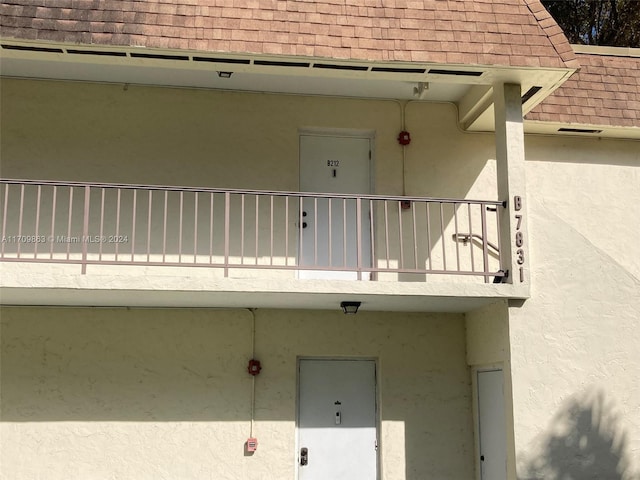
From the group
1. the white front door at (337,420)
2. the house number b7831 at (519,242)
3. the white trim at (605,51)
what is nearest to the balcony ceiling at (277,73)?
the house number b7831 at (519,242)

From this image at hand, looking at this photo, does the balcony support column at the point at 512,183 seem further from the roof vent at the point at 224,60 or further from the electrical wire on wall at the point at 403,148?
the roof vent at the point at 224,60

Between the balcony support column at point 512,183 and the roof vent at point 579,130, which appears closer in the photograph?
the balcony support column at point 512,183

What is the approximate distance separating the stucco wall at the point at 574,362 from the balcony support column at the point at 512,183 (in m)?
0.21

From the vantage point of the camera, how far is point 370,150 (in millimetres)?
Result: 9945

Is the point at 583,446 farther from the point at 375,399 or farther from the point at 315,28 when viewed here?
the point at 315,28

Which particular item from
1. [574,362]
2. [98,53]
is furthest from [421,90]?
[98,53]

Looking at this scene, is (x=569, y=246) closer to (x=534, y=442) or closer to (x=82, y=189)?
(x=534, y=442)

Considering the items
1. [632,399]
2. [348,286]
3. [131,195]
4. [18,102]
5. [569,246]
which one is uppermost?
[18,102]

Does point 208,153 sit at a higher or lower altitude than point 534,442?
higher

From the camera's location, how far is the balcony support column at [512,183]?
797cm

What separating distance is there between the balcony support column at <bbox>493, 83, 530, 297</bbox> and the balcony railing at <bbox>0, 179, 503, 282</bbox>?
3.08 ft

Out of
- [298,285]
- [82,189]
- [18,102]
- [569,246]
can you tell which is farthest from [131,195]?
[569,246]

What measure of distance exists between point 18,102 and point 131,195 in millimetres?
1953

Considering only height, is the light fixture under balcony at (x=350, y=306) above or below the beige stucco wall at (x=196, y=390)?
above
